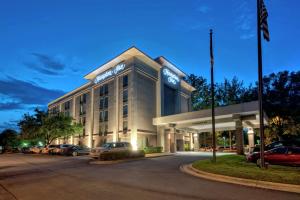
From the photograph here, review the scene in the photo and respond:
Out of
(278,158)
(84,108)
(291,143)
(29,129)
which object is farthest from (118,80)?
(278,158)

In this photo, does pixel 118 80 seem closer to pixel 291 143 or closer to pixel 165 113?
pixel 165 113

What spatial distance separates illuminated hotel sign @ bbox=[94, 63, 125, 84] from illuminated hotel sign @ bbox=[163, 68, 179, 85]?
8008 mm

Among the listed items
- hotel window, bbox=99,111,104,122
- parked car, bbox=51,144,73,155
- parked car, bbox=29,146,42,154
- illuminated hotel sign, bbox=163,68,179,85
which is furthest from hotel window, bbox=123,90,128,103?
parked car, bbox=29,146,42,154

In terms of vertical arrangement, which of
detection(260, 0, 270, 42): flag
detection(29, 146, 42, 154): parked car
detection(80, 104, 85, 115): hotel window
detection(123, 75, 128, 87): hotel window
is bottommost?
detection(29, 146, 42, 154): parked car

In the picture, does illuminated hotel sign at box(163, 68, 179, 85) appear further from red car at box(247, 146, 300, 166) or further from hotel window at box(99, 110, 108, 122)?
red car at box(247, 146, 300, 166)

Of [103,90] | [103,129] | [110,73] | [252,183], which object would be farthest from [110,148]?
[103,90]

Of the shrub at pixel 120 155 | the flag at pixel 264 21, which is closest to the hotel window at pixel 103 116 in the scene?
A: the shrub at pixel 120 155

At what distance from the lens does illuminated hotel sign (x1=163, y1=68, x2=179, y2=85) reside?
155 ft

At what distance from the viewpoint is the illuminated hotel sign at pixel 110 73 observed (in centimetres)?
4366

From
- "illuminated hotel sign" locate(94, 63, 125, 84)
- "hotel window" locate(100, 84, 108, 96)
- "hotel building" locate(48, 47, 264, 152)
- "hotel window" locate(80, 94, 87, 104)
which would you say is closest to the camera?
"hotel building" locate(48, 47, 264, 152)

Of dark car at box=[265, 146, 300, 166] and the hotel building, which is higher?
the hotel building

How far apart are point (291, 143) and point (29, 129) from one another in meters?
45.7

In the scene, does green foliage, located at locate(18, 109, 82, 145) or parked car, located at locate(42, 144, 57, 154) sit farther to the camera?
green foliage, located at locate(18, 109, 82, 145)

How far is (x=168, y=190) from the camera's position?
10172mm
